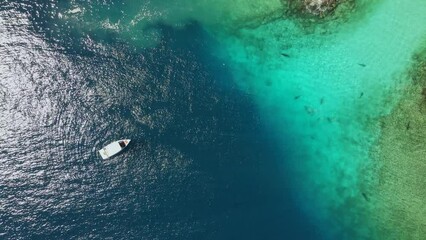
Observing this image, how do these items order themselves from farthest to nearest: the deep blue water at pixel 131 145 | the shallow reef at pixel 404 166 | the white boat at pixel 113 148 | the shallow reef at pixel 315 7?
1. the shallow reef at pixel 315 7
2. the white boat at pixel 113 148
3. the deep blue water at pixel 131 145
4. the shallow reef at pixel 404 166

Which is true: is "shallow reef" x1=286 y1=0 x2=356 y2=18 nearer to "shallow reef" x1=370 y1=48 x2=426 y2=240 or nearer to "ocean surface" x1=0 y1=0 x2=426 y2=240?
"ocean surface" x1=0 y1=0 x2=426 y2=240

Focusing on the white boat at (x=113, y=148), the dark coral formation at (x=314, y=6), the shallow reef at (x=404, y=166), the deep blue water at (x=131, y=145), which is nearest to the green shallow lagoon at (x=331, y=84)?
the shallow reef at (x=404, y=166)

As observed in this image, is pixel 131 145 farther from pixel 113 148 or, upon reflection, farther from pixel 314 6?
pixel 314 6

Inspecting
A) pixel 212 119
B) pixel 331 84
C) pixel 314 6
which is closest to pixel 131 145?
pixel 212 119

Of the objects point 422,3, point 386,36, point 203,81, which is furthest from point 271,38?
point 422,3

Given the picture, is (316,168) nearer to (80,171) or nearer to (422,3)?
(422,3)

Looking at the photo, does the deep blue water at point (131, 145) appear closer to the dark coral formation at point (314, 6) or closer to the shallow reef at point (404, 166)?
the shallow reef at point (404, 166)
